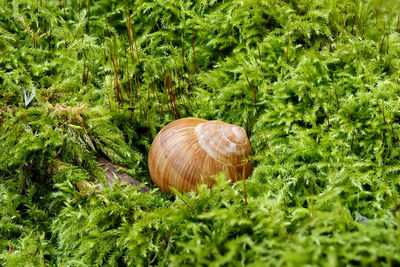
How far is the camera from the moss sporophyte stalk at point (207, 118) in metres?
1.58

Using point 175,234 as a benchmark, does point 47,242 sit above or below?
below

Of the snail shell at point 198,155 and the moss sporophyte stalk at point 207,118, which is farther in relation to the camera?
the snail shell at point 198,155

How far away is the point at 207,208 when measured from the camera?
5.93 feet

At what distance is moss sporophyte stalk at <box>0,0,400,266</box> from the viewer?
1.58m

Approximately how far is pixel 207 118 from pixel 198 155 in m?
0.60

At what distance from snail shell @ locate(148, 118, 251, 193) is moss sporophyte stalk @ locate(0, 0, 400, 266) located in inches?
4.8

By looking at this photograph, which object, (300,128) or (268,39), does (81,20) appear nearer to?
(268,39)

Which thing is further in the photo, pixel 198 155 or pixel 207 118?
pixel 207 118

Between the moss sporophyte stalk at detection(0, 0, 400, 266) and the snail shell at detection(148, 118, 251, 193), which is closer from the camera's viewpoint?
the moss sporophyte stalk at detection(0, 0, 400, 266)

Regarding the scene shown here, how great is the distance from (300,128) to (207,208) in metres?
0.92

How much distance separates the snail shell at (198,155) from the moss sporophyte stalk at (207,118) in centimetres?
12

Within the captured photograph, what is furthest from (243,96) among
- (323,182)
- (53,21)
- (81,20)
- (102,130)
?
(53,21)

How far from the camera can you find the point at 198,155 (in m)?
2.05

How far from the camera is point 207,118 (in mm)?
2568
